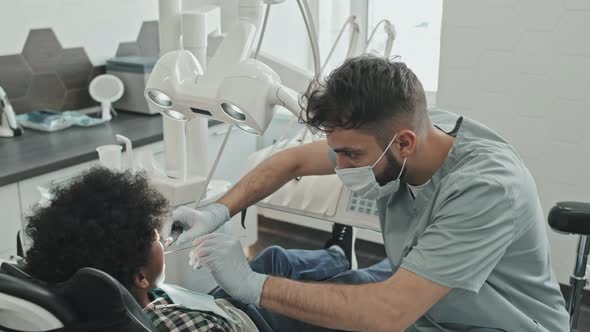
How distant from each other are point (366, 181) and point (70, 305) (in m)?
0.69

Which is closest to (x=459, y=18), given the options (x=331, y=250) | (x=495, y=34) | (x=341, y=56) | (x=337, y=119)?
(x=495, y=34)

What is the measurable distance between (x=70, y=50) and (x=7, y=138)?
53 cm

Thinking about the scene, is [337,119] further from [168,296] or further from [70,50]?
[70,50]

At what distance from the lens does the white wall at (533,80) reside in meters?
2.25

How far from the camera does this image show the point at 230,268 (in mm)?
1203

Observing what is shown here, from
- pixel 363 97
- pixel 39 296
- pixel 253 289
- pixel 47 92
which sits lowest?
pixel 253 289

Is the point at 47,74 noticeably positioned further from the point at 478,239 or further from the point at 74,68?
the point at 478,239

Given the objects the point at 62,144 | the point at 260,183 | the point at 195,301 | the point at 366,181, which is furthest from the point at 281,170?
the point at 62,144

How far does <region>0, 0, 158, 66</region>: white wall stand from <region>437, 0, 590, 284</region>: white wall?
152 centimetres

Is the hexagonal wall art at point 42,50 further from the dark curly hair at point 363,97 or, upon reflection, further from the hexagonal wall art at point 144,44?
the dark curly hair at point 363,97

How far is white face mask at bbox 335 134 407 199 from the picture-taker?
127 cm

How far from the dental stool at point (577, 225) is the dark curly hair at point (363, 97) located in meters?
0.44

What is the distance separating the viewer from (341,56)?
311cm

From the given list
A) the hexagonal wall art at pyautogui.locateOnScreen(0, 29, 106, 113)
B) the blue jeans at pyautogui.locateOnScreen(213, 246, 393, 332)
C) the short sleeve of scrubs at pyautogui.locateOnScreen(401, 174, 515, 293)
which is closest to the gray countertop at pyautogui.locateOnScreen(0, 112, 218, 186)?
the hexagonal wall art at pyautogui.locateOnScreen(0, 29, 106, 113)
